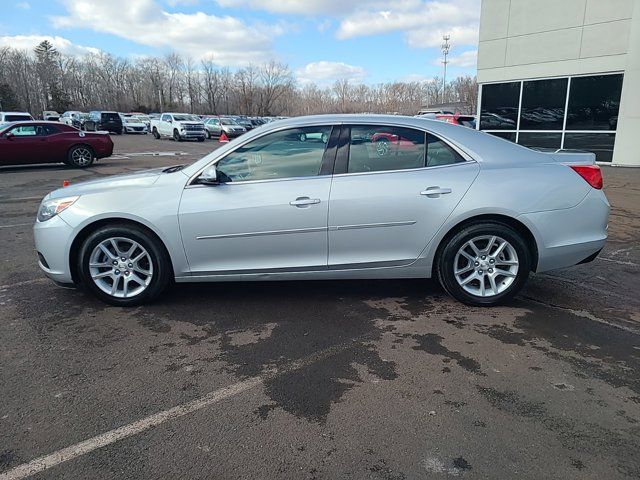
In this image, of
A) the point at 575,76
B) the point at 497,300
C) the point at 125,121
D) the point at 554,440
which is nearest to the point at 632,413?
the point at 554,440

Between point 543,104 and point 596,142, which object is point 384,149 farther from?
point 543,104

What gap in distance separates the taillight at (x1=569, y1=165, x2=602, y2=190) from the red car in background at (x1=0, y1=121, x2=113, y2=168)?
15448mm

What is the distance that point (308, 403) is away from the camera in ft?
9.41

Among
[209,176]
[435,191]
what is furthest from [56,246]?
[435,191]

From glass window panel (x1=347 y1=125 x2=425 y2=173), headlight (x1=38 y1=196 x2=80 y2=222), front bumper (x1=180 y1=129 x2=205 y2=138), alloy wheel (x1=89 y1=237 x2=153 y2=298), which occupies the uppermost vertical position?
glass window panel (x1=347 y1=125 x2=425 y2=173)

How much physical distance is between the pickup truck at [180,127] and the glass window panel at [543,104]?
22986 millimetres

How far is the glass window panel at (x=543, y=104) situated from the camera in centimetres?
1641

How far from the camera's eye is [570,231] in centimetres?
418

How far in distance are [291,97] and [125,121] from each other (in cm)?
4884

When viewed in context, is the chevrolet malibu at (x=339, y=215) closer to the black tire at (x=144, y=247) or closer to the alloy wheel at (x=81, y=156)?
the black tire at (x=144, y=247)

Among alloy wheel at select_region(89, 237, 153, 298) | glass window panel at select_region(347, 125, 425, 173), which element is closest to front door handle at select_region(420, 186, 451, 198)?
glass window panel at select_region(347, 125, 425, 173)

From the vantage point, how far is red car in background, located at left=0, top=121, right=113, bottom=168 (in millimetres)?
14672

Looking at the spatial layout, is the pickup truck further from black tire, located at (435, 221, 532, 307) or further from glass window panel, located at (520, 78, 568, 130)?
black tire, located at (435, 221, 532, 307)

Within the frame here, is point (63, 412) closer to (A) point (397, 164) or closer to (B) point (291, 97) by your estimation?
(A) point (397, 164)
